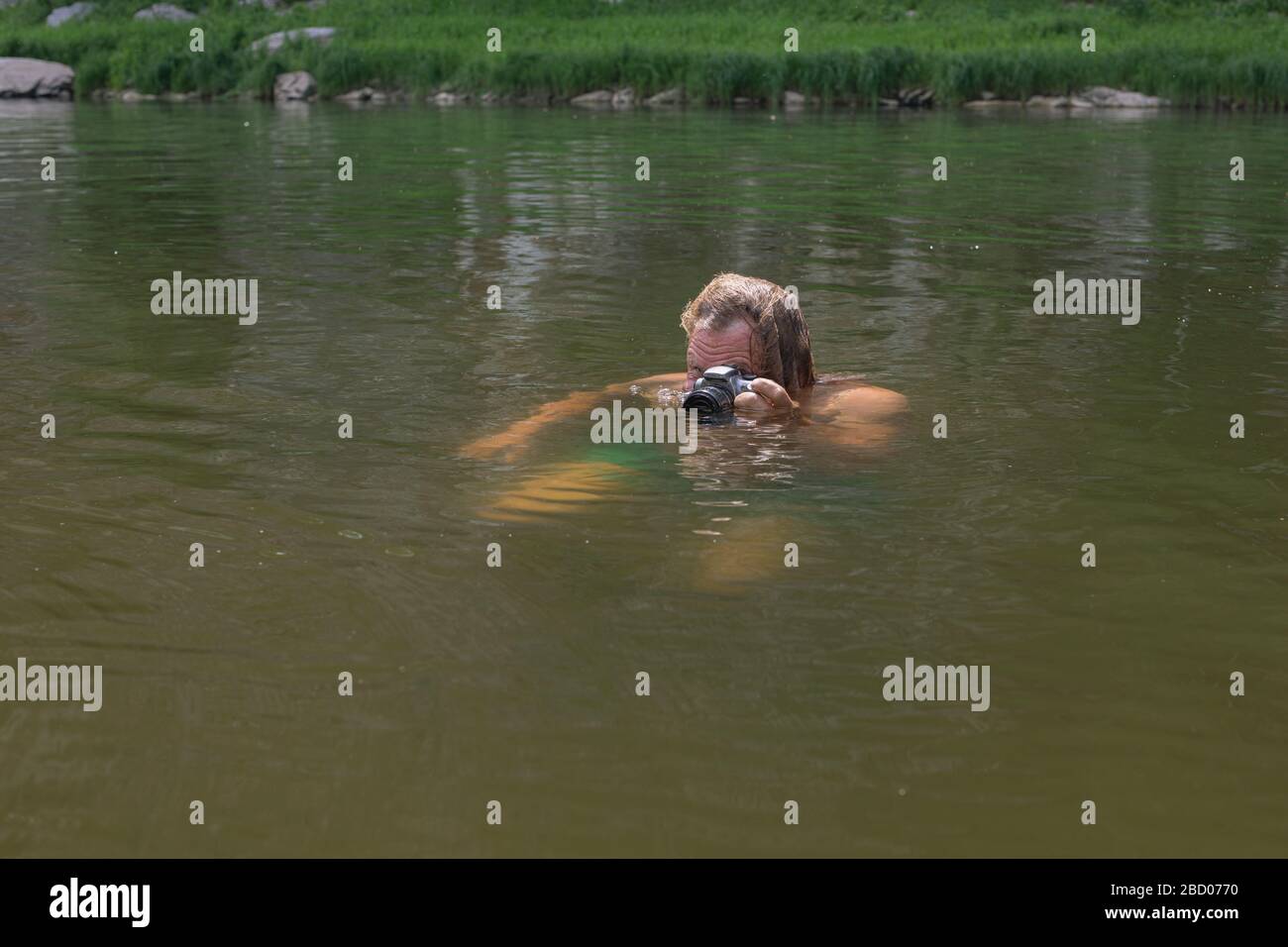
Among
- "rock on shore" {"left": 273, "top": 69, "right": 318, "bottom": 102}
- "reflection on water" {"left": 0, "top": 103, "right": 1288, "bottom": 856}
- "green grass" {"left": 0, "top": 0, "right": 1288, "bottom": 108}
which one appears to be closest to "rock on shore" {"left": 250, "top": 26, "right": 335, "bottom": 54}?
"green grass" {"left": 0, "top": 0, "right": 1288, "bottom": 108}

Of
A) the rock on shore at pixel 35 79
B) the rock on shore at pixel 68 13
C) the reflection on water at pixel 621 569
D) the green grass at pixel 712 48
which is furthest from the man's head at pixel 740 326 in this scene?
the rock on shore at pixel 68 13

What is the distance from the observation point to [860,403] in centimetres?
759

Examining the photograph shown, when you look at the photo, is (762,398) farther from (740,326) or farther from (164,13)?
(164,13)

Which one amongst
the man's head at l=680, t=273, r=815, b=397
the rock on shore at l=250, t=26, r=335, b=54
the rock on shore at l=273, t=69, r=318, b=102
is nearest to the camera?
the man's head at l=680, t=273, r=815, b=397

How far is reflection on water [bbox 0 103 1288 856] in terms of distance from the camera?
3.91 m

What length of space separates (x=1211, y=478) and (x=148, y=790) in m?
4.59

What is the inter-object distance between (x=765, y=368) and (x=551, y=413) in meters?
1.13

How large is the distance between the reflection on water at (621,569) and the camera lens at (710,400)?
181mm

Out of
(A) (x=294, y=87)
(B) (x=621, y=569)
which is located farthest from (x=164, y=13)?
(B) (x=621, y=569)

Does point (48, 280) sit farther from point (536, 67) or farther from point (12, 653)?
point (536, 67)

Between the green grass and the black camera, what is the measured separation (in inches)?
1063

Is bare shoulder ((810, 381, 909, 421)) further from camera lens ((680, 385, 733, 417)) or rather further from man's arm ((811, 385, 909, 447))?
camera lens ((680, 385, 733, 417))

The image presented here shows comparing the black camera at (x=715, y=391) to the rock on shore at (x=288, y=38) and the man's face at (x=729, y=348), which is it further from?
the rock on shore at (x=288, y=38)

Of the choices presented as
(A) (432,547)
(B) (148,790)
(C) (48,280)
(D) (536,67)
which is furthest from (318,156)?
(B) (148,790)
